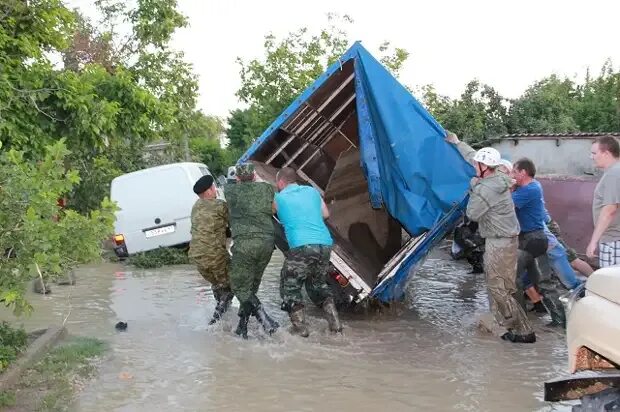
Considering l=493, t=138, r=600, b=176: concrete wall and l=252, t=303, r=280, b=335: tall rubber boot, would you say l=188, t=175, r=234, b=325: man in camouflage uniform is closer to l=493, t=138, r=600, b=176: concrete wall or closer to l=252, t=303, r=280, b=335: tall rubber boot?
l=252, t=303, r=280, b=335: tall rubber boot

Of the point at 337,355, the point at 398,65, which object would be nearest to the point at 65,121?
the point at 337,355

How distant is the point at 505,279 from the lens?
707cm

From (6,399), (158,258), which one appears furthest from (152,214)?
(6,399)

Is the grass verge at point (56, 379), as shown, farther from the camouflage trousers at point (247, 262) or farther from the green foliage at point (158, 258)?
the green foliage at point (158, 258)

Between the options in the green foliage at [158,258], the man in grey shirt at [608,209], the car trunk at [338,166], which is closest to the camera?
the man in grey shirt at [608,209]

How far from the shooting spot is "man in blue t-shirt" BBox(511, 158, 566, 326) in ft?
24.8

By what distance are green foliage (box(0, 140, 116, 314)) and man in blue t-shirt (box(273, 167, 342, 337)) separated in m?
2.08

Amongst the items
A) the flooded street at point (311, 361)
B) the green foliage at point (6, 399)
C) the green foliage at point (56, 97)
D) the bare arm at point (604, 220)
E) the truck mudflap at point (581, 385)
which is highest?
the green foliage at point (56, 97)

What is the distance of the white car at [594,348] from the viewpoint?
3174 millimetres

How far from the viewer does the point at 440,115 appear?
21312 millimetres

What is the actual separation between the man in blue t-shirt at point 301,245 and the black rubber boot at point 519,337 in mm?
1664

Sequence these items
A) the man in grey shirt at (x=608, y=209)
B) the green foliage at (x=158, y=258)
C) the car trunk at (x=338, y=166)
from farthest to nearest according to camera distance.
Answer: the green foliage at (x=158, y=258), the car trunk at (x=338, y=166), the man in grey shirt at (x=608, y=209)

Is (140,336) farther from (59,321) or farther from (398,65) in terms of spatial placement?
(398,65)

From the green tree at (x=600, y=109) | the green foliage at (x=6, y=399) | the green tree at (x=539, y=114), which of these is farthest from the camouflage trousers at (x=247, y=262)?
the green tree at (x=600, y=109)
